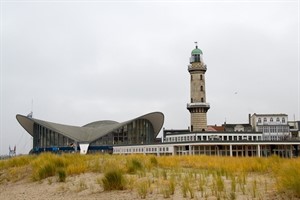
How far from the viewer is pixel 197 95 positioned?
66438 mm

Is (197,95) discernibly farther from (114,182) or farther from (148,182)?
(114,182)

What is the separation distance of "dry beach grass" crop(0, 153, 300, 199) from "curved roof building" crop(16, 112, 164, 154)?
45.7m

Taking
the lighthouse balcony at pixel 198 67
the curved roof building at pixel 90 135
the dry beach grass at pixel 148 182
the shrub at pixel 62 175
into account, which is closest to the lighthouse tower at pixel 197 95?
the lighthouse balcony at pixel 198 67

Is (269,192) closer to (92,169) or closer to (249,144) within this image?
(92,169)

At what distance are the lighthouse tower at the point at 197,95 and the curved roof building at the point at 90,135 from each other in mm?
7559

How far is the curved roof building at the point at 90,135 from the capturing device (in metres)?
65.9

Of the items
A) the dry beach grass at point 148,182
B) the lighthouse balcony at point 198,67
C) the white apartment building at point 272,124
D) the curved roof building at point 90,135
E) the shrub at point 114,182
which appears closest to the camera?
the dry beach grass at point 148,182

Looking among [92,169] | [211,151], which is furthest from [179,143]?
[92,169]

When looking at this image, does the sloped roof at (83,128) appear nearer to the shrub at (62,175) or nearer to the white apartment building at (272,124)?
the white apartment building at (272,124)

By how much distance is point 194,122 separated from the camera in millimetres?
65750

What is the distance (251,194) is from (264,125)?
6388 centimetres

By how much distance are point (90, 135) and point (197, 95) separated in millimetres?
22855

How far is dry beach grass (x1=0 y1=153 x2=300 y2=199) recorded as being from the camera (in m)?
9.84

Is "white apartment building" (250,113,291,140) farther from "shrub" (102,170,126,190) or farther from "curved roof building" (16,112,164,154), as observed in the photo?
"shrub" (102,170,126,190)
